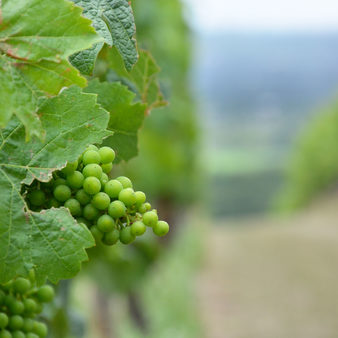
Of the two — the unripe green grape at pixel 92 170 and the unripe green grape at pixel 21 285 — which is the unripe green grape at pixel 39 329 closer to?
the unripe green grape at pixel 21 285

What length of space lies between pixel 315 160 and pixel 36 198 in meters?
17.1

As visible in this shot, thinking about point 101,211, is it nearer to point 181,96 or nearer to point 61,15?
point 61,15

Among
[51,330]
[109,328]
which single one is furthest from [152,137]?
[51,330]

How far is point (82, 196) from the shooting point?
0.74 m

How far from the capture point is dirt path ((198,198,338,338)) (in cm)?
813

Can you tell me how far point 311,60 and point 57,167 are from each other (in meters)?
40.7

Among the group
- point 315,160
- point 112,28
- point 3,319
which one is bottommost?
point 315,160

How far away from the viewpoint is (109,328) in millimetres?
5707

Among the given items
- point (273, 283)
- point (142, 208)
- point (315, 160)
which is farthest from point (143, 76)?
point (315, 160)

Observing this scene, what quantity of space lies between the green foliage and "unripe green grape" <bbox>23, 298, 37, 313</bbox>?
1624cm

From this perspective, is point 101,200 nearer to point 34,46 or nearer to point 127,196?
point 127,196

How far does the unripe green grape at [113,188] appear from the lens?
0.73 m

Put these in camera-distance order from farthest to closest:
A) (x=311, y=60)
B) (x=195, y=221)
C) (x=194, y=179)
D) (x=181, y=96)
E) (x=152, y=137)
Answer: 1. (x=311, y=60)
2. (x=195, y=221)
3. (x=194, y=179)
4. (x=181, y=96)
5. (x=152, y=137)

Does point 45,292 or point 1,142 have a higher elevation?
point 1,142
